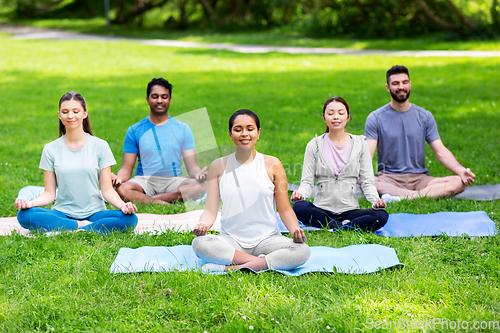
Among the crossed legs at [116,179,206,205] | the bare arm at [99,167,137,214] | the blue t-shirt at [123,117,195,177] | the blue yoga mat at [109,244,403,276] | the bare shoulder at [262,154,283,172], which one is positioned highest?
the blue t-shirt at [123,117,195,177]

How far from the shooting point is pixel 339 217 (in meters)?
4.86

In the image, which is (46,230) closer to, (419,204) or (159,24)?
(419,204)

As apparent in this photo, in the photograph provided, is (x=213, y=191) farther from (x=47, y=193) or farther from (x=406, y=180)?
(x=406, y=180)

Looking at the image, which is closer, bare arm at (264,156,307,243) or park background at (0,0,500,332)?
park background at (0,0,500,332)

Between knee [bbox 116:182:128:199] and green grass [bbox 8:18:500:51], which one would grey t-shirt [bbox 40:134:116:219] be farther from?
green grass [bbox 8:18:500:51]

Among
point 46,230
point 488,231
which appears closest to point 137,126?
point 46,230

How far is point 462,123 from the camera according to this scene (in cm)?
925

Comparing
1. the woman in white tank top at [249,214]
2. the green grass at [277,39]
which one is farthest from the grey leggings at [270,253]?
the green grass at [277,39]

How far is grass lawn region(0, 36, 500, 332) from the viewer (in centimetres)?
324

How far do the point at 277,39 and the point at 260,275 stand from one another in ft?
76.2

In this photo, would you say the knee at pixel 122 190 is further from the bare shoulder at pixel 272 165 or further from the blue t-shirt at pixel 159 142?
the bare shoulder at pixel 272 165

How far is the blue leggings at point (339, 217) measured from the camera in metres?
4.65

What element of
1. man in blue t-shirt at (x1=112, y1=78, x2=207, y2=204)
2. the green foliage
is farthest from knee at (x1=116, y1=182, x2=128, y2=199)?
the green foliage

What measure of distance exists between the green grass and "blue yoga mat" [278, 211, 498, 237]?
15.5 m
